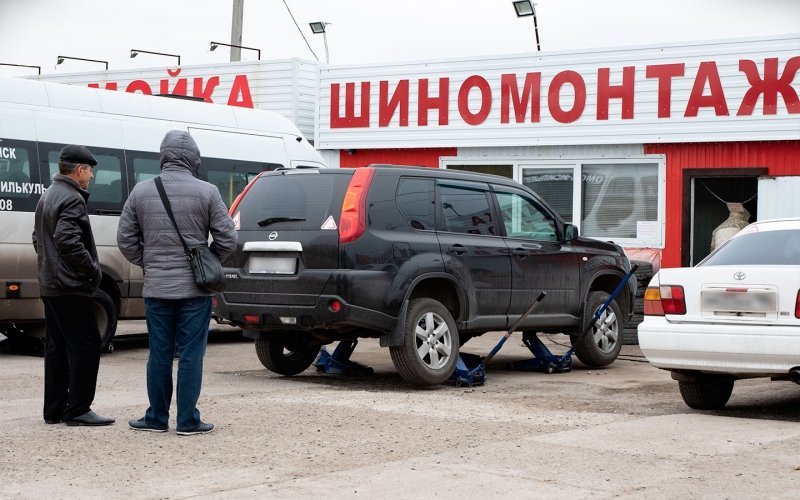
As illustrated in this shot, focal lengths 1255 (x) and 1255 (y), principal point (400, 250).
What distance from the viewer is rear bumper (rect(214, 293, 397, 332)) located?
976 centimetres

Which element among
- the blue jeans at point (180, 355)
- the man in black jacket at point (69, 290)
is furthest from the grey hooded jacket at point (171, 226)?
the man in black jacket at point (69, 290)

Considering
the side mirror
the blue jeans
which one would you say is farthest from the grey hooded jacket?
the side mirror

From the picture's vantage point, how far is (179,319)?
303 inches

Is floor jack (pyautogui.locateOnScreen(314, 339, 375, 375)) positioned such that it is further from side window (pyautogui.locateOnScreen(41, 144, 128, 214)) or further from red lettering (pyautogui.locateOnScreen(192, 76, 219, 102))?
red lettering (pyautogui.locateOnScreen(192, 76, 219, 102))

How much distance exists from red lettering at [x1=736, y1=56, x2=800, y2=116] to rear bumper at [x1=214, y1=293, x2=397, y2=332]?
27.5ft

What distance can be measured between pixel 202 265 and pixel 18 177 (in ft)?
16.8

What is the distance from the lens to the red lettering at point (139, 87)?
71.9 ft

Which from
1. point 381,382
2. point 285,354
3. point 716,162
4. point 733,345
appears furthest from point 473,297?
point 716,162

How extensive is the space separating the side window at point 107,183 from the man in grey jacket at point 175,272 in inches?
206

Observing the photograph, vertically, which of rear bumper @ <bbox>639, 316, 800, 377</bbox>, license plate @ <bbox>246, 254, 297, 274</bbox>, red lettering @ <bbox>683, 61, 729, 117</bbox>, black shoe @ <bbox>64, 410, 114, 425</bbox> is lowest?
black shoe @ <bbox>64, 410, 114, 425</bbox>

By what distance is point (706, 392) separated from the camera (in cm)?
905

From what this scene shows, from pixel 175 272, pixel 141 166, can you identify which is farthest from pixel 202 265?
pixel 141 166

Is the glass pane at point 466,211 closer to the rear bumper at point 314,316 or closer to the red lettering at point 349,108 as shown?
the rear bumper at point 314,316

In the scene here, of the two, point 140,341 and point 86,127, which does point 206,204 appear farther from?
point 140,341
